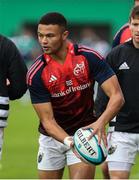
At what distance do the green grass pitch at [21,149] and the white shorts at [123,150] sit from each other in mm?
3455

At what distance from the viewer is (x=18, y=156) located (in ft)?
50.1

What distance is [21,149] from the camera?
16234 millimetres

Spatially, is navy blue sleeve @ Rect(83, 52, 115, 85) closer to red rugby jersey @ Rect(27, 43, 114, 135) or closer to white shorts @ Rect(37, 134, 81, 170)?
red rugby jersey @ Rect(27, 43, 114, 135)

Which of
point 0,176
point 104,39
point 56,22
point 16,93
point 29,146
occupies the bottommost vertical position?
point 104,39

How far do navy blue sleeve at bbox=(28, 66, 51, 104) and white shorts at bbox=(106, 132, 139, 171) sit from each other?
1.04m

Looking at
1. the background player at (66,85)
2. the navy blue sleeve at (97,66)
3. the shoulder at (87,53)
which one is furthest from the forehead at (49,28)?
the navy blue sleeve at (97,66)

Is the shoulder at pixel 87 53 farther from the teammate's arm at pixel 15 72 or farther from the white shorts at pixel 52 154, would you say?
the white shorts at pixel 52 154

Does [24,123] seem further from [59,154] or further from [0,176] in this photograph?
[59,154]

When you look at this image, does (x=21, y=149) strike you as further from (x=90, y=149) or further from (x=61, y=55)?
(x=90, y=149)

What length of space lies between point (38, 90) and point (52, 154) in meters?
0.84

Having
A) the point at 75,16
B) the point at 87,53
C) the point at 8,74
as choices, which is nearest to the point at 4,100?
the point at 8,74

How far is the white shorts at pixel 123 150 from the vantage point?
358 inches

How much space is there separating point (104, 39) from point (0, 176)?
3092 cm

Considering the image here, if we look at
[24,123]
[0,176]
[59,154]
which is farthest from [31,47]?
[59,154]
